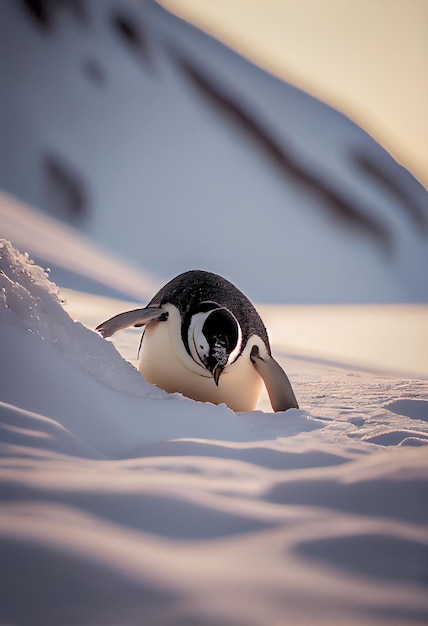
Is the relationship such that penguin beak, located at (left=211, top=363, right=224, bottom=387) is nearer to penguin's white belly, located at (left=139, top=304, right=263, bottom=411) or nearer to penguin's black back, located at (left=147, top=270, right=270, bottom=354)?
penguin's white belly, located at (left=139, top=304, right=263, bottom=411)

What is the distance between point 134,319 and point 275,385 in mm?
847

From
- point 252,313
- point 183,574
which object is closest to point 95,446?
point 183,574

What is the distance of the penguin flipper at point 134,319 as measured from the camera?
3.08 metres

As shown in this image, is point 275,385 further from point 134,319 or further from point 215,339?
point 134,319

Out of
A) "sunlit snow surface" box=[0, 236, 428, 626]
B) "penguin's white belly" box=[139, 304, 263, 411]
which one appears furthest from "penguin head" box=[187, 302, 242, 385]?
"sunlit snow surface" box=[0, 236, 428, 626]

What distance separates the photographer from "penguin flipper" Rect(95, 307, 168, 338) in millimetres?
3084

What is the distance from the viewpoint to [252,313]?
317cm

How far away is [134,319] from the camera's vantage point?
3092mm

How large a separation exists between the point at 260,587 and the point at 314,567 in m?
0.11

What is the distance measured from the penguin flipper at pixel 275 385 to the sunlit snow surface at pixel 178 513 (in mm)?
962

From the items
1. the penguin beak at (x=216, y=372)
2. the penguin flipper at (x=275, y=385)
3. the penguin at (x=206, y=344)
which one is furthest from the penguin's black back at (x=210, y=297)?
the penguin beak at (x=216, y=372)

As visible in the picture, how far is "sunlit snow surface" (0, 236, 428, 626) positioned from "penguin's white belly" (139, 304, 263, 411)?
0.87m

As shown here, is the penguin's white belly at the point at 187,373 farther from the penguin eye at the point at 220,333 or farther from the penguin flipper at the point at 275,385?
the penguin eye at the point at 220,333

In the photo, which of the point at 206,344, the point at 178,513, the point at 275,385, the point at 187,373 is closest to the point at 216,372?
the point at 206,344
